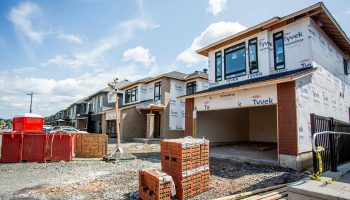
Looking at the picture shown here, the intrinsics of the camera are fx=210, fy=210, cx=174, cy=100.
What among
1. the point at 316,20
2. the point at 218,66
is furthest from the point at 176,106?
the point at 316,20

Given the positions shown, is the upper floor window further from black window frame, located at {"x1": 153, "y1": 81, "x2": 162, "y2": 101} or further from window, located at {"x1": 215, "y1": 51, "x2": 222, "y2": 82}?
window, located at {"x1": 215, "y1": 51, "x2": 222, "y2": 82}

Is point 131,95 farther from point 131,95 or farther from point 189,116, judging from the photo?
point 189,116

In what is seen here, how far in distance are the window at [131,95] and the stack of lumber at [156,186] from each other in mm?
22982

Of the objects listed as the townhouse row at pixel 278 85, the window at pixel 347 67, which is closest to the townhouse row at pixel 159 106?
the townhouse row at pixel 278 85

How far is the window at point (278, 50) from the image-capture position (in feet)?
40.1

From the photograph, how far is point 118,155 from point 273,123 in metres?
13.7

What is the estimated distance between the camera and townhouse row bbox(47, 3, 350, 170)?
9.66m

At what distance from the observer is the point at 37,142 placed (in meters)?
11.0

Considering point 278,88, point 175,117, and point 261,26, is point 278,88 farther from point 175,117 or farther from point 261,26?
point 175,117

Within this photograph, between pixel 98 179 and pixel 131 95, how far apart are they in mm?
21875

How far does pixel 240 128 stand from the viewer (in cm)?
1955

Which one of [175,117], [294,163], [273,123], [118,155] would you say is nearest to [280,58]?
[294,163]

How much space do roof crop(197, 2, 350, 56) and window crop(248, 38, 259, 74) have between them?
566 mm

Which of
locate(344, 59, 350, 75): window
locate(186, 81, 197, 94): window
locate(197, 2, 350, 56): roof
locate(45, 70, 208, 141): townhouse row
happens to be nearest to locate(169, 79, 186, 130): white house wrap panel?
locate(45, 70, 208, 141): townhouse row
